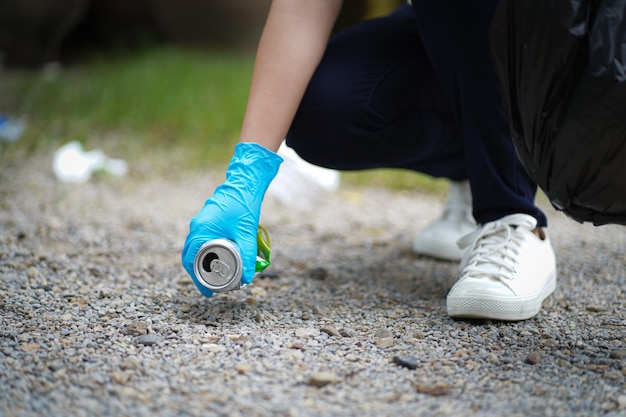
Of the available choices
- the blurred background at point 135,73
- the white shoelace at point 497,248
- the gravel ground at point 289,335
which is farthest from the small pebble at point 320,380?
the blurred background at point 135,73

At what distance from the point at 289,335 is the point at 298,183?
133 centimetres

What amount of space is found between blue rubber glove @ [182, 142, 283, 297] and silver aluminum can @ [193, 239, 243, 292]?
0.04ft

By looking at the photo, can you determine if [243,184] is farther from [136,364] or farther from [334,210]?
[334,210]

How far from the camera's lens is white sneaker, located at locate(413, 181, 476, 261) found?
1.74m

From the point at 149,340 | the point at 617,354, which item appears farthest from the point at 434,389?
the point at 149,340

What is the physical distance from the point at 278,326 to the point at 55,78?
3344 mm

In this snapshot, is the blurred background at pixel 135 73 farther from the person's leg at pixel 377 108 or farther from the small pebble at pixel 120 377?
the small pebble at pixel 120 377

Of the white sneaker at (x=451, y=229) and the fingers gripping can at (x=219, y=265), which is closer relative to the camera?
the fingers gripping can at (x=219, y=265)

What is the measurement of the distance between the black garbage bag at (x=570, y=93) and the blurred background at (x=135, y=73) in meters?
1.72

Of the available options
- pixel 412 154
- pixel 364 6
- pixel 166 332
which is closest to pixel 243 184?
pixel 166 332

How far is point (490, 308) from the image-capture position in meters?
1.25

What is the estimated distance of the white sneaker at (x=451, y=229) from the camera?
1738 mm

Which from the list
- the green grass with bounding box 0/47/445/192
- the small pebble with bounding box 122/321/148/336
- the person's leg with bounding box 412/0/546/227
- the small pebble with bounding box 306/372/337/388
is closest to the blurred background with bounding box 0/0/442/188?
the green grass with bounding box 0/47/445/192

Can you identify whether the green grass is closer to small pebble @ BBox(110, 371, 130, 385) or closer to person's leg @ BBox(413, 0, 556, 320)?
person's leg @ BBox(413, 0, 556, 320)
